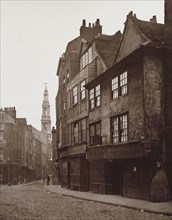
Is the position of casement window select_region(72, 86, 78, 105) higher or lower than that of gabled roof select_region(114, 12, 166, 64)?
lower

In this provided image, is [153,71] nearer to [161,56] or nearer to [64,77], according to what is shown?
[161,56]

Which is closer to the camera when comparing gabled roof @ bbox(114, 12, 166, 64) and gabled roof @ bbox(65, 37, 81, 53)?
gabled roof @ bbox(114, 12, 166, 64)

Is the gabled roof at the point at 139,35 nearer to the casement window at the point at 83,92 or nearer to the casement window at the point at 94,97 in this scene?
the casement window at the point at 94,97

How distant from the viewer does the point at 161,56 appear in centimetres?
2242

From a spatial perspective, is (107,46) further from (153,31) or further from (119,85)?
(153,31)

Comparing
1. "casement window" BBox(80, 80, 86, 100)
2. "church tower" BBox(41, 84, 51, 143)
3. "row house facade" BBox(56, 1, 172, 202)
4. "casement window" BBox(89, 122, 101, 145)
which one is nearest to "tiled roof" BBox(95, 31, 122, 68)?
"row house facade" BBox(56, 1, 172, 202)

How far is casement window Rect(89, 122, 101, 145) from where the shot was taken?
29.0 m

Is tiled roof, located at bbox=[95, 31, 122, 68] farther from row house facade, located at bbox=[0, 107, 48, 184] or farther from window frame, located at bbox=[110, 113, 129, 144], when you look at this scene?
row house facade, located at bbox=[0, 107, 48, 184]

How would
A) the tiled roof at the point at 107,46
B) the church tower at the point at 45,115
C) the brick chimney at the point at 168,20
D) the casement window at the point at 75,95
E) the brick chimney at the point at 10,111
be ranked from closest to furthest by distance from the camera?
the brick chimney at the point at 168,20
the tiled roof at the point at 107,46
the casement window at the point at 75,95
the brick chimney at the point at 10,111
the church tower at the point at 45,115

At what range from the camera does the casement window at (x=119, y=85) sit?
24.9 meters

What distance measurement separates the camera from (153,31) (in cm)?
2455

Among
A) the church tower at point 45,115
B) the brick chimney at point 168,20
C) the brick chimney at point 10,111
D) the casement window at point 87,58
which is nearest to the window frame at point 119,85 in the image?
the brick chimney at point 168,20

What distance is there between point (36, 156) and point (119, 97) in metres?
83.0

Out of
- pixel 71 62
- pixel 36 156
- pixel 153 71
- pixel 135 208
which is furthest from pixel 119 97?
pixel 36 156
